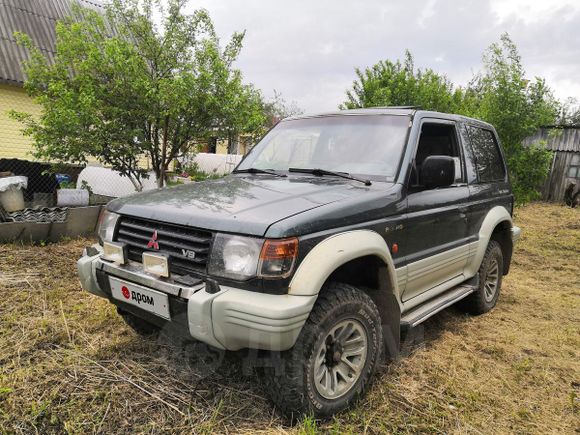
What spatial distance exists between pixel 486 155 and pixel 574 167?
15053mm

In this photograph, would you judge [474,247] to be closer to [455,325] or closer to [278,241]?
[455,325]

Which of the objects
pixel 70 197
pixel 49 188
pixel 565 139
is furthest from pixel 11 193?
pixel 565 139

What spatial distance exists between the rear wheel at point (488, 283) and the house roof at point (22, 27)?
12.1 meters

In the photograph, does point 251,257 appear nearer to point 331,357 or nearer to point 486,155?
point 331,357

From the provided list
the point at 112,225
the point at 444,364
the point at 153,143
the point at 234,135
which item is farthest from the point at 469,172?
the point at 153,143

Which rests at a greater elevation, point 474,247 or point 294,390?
point 474,247

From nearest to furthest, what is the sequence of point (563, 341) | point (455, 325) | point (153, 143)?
point (563, 341)
point (455, 325)
point (153, 143)

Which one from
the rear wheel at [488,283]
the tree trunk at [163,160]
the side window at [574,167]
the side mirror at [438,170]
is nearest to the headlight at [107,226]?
the side mirror at [438,170]

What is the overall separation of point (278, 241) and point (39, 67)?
6.45m

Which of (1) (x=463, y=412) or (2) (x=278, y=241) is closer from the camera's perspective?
(2) (x=278, y=241)

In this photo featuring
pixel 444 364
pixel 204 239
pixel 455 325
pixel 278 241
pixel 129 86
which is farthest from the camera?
pixel 129 86

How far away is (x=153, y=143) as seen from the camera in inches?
275

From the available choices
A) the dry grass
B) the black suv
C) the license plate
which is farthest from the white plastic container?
the license plate

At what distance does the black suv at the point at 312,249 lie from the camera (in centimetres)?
218
